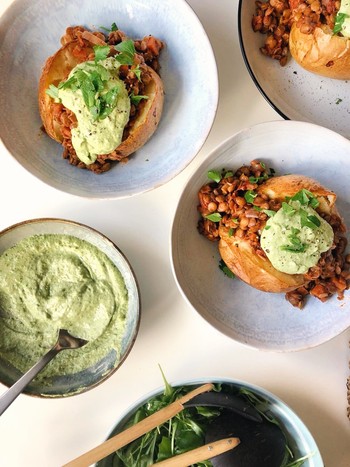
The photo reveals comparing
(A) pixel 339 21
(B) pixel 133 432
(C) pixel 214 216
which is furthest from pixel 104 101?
(B) pixel 133 432

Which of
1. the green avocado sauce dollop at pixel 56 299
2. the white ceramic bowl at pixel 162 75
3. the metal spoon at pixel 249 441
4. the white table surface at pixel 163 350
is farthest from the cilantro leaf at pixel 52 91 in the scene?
the metal spoon at pixel 249 441

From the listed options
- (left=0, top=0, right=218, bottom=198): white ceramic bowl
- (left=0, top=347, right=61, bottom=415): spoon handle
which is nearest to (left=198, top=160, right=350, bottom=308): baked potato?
(left=0, top=0, right=218, bottom=198): white ceramic bowl

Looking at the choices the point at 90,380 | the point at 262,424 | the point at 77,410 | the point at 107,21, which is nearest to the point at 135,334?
the point at 90,380

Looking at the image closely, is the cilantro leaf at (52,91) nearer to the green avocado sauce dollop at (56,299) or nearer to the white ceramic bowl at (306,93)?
the green avocado sauce dollop at (56,299)

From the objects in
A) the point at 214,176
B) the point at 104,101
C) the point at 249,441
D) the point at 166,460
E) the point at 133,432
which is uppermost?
the point at 104,101

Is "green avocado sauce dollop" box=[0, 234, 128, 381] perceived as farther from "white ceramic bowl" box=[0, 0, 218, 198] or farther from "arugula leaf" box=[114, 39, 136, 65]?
"arugula leaf" box=[114, 39, 136, 65]

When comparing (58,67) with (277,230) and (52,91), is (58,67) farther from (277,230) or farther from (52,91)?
(277,230)
